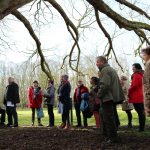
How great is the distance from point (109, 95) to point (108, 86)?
0.67 feet

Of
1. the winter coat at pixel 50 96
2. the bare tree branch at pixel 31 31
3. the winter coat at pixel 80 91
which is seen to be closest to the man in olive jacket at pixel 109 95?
the winter coat at pixel 80 91

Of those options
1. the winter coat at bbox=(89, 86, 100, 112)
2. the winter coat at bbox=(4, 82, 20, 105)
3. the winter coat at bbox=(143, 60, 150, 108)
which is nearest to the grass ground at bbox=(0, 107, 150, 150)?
the winter coat at bbox=(89, 86, 100, 112)

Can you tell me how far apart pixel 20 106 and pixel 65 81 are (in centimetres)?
3972

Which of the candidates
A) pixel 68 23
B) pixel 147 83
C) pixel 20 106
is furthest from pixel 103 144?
pixel 20 106

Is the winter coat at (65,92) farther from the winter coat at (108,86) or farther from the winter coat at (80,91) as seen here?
the winter coat at (108,86)

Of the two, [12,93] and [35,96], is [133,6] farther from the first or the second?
[12,93]

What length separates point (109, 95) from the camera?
8.55m

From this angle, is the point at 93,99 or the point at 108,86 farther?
the point at 93,99

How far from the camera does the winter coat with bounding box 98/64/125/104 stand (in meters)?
8.48

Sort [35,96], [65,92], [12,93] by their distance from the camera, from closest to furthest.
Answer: [65,92]
[12,93]
[35,96]

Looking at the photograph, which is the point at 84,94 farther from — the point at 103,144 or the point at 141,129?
the point at 103,144

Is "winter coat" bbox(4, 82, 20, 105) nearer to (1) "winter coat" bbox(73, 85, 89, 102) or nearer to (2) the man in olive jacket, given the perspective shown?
(1) "winter coat" bbox(73, 85, 89, 102)

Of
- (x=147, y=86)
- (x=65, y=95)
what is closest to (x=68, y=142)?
(x=147, y=86)

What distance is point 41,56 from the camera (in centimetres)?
1477
